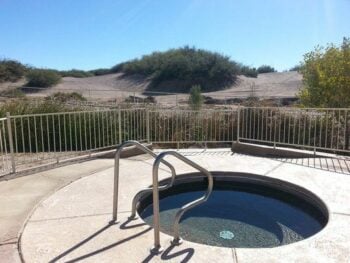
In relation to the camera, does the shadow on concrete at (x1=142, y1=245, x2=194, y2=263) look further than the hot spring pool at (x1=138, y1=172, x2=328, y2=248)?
No

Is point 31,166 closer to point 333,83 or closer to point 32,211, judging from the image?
point 32,211

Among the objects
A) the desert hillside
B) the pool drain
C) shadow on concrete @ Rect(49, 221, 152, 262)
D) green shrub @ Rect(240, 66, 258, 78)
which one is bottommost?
the pool drain

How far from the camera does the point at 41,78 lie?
3194cm

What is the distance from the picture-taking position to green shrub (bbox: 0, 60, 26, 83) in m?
33.1

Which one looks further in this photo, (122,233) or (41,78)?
(41,78)

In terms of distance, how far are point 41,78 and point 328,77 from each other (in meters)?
27.8

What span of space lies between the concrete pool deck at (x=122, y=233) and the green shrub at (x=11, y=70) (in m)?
32.2

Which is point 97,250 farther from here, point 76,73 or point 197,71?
point 76,73

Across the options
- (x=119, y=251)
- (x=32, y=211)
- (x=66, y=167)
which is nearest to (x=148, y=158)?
(x=66, y=167)

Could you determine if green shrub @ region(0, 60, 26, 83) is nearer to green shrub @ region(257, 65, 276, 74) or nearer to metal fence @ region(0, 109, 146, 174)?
metal fence @ region(0, 109, 146, 174)

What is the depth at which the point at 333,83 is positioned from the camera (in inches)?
399

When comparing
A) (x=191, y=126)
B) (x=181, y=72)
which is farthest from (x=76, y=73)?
(x=191, y=126)

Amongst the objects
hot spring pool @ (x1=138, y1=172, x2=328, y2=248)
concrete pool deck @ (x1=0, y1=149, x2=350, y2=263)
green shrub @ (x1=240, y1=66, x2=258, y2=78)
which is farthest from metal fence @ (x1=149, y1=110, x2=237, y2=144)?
green shrub @ (x1=240, y1=66, x2=258, y2=78)

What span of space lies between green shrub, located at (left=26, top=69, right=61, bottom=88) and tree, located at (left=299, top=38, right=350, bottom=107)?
26524 millimetres
